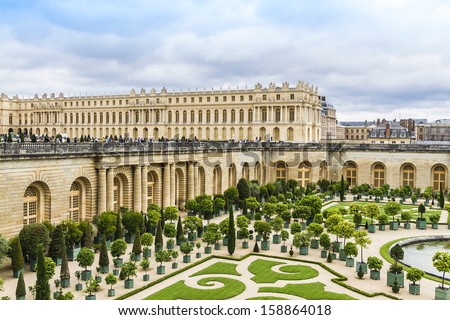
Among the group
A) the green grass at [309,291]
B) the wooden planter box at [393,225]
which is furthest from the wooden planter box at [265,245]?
the wooden planter box at [393,225]

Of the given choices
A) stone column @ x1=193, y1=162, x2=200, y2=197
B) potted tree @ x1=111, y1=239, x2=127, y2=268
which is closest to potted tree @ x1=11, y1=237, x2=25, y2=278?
potted tree @ x1=111, y1=239, x2=127, y2=268

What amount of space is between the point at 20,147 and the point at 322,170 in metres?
45.5

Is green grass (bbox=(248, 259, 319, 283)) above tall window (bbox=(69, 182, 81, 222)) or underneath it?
underneath

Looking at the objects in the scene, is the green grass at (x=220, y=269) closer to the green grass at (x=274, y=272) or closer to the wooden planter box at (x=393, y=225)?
the green grass at (x=274, y=272)

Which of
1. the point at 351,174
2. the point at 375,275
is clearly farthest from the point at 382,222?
the point at 351,174

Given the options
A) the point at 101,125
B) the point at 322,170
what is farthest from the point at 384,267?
the point at 101,125

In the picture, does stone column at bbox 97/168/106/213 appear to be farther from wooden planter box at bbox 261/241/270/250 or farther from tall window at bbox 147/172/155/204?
wooden planter box at bbox 261/241/270/250

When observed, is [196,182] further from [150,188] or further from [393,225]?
[393,225]

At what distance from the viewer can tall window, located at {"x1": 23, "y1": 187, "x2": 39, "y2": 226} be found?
2956 centimetres

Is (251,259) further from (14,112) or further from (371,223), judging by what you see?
(14,112)

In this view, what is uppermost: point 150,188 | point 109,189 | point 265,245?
point 109,189

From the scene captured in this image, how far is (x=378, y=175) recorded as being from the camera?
63156 mm

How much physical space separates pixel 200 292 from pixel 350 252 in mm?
9746

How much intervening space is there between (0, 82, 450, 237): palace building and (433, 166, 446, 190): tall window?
120 millimetres
